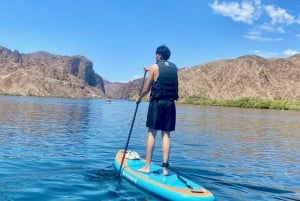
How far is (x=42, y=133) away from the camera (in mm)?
25672

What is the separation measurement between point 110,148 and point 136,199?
10363 mm

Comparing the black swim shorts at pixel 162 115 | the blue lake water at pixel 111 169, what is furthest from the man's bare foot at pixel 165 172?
the black swim shorts at pixel 162 115

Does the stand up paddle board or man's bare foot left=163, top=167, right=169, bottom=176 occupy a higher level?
man's bare foot left=163, top=167, right=169, bottom=176

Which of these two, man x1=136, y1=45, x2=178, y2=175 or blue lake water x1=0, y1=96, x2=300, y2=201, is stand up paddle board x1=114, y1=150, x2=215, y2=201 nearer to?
blue lake water x1=0, y1=96, x2=300, y2=201

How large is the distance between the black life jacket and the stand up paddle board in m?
2.17

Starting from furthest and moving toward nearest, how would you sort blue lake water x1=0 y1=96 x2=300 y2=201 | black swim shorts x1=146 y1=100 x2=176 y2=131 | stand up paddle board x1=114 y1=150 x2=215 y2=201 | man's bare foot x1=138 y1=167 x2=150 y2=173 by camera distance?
1. man's bare foot x1=138 y1=167 x2=150 y2=173
2. black swim shorts x1=146 y1=100 x2=176 y2=131
3. blue lake water x1=0 y1=96 x2=300 y2=201
4. stand up paddle board x1=114 y1=150 x2=215 y2=201

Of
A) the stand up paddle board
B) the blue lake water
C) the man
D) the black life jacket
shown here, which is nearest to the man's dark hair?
the man

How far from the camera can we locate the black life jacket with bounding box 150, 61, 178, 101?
1131 centimetres

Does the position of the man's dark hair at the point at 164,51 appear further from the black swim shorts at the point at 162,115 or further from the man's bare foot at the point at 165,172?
the man's bare foot at the point at 165,172

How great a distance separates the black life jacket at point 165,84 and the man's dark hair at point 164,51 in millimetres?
304

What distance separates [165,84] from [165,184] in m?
2.75

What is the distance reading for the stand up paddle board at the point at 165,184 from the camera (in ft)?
31.7

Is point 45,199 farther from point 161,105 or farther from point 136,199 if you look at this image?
point 161,105

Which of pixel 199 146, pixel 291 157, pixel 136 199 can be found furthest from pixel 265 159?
pixel 136 199
